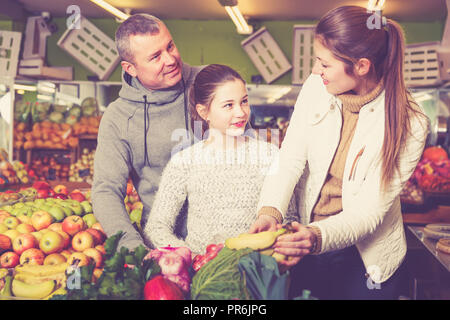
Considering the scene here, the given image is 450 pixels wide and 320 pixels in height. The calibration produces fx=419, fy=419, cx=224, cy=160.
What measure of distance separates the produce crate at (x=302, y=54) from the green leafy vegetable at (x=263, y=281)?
77 centimetres

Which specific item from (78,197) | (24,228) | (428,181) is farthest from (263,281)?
(428,181)

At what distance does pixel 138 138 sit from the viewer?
53.3 inches

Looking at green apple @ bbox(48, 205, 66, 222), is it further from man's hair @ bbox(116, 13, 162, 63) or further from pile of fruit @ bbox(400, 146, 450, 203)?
pile of fruit @ bbox(400, 146, 450, 203)

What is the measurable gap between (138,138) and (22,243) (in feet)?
1.55

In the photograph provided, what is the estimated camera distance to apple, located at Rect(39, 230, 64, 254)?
4.12 feet

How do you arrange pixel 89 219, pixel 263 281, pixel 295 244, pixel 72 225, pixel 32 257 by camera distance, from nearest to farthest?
pixel 263 281, pixel 295 244, pixel 32 257, pixel 72 225, pixel 89 219

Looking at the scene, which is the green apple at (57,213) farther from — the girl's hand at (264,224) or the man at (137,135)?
the girl's hand at (264,224)

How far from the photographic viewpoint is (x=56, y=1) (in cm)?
170

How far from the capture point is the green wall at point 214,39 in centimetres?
152

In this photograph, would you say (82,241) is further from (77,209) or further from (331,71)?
(331,71)

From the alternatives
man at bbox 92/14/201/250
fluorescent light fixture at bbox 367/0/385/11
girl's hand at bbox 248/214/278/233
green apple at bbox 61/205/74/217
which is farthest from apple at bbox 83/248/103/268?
fluorescent light fixture at bbox 367/0/385/11
